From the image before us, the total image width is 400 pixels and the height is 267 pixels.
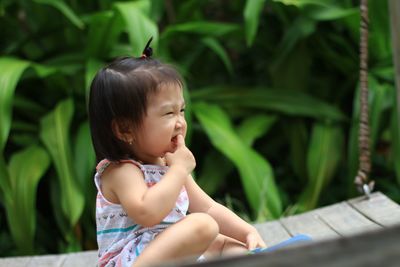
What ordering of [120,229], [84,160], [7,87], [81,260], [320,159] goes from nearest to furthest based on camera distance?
[120,229] < [81,260] < [7,87] < [84,160] < [320,159]

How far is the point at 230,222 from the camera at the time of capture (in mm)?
1482

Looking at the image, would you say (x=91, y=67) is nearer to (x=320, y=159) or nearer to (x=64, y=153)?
(x=64, y=153)

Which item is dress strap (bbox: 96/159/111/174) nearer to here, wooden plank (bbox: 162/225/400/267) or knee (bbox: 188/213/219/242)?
knee (bbox: 188/213/219/242)

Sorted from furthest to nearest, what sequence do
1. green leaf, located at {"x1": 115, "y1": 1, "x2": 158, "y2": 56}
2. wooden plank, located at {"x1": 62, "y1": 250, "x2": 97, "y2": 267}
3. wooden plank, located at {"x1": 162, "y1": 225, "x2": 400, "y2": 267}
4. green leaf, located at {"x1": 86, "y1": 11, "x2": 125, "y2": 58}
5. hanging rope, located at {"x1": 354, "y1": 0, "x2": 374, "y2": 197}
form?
1. green leaf, located at {"x1": 86, "y1": 11, "x2": 125, "y2": 58}
2. green leaf, located at {"x1": 115, "y1": 1, "x2": 158, "y2": 56}
3. hanging rope, located at {"x1": 354, "y1": 0, "x2": 374, "y2": 197}
4. wooden plank, located at {"x1": 62, "y1": 250, "x2": 97, "y2": 267}
5. wooden plank, located at {"x1": 162, "y1": 225, "x2": 400, "y2": 267}

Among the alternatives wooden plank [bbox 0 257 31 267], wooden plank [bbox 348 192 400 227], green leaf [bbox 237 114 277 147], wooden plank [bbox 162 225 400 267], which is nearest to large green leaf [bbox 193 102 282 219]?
green leaf [bbox 237 114 277 147]

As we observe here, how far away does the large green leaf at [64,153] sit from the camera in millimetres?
2331

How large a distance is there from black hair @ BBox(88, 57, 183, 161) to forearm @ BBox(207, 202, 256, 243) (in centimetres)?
27

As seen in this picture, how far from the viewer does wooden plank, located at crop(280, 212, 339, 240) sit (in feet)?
6.07

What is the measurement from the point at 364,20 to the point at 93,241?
1.28m

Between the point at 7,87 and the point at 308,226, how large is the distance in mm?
1149

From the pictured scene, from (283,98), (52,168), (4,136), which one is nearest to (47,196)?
(52,168)

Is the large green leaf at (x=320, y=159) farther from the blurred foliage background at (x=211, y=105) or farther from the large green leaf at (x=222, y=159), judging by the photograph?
the large green leaf at (x=222, y=159)

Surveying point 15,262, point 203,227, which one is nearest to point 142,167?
point 203,227

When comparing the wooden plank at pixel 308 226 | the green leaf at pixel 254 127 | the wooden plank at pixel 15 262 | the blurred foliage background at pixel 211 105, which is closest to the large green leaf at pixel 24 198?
the blurred foliage background at pixel 211 105
